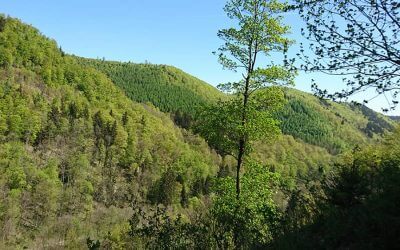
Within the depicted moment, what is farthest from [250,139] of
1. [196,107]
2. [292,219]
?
[292,219]

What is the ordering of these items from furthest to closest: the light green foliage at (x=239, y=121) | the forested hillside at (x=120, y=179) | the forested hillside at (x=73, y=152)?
the forested hillside at (x=73, y=152)
the light green foliage at (x=239, y=121)
the forested hillside at (x=120, y=179)

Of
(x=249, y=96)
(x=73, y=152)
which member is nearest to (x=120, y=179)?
(x=73, y=152)

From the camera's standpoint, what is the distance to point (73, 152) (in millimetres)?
155250

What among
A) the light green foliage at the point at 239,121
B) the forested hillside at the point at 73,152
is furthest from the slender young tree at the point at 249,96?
the forested hillside at the point at 73,152

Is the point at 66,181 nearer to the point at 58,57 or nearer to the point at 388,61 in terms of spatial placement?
the point at 58,57

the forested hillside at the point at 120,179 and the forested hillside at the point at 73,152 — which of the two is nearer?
the forested hillside at the point at 120,179

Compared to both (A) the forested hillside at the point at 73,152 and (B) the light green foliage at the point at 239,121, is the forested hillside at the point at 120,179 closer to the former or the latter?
(A) the forested hillside at the point at 73,152

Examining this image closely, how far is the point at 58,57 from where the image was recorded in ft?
654

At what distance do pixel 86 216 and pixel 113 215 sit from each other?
794 centimetres

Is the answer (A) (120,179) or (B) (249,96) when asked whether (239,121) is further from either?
(A) (120,179)

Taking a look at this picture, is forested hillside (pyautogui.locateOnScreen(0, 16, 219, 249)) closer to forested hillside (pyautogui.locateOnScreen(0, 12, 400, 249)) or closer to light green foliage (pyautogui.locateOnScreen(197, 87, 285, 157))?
forested hillside (pyautogui.locateOnScreen(0, 12, 400, 249))

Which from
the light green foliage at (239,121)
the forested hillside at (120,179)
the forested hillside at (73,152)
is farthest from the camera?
the forested hillside at (73,152)

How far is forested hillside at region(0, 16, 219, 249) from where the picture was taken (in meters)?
117

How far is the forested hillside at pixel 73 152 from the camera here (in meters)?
117
